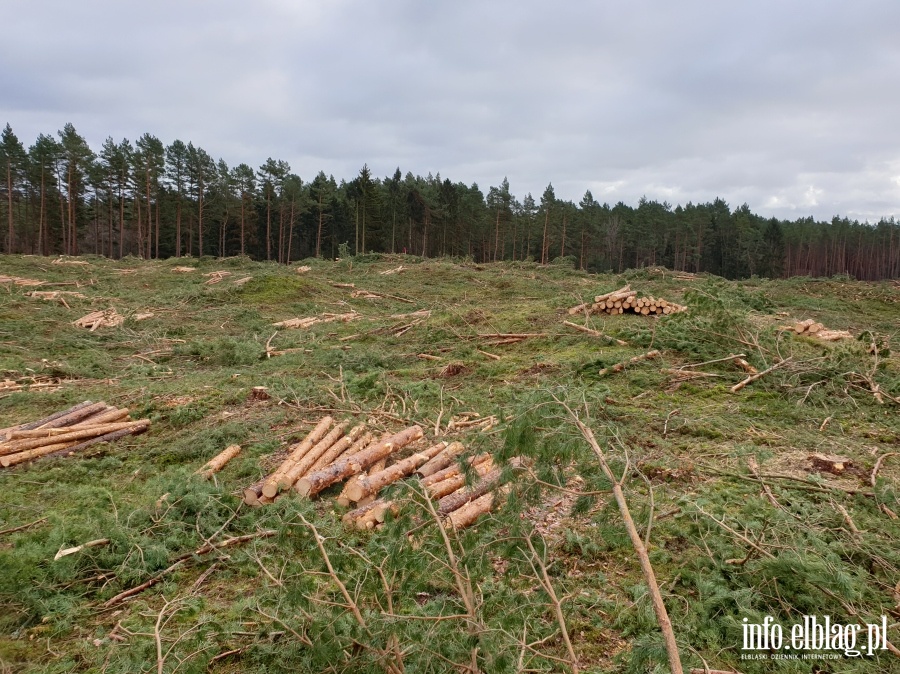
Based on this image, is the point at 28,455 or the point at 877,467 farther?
the point at 28,455

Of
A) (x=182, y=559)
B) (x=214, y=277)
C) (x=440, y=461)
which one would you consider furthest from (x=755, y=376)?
(x=214, y=277)

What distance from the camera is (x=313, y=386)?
9.22 m

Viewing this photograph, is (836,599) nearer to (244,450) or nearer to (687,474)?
(687,474)

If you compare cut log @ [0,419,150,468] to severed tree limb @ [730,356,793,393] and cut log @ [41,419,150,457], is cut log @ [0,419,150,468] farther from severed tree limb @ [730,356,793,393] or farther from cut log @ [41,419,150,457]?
severed tree limb @ [730,356,793,393]

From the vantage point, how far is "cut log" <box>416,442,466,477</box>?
5.56m

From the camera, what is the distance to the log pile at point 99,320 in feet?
50.6

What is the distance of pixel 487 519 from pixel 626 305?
12.3 meters

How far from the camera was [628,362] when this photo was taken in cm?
956

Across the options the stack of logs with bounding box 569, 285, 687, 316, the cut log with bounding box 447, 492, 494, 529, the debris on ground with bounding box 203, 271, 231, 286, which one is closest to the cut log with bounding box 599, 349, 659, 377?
the stack of logs with bounding box 569, 285, 687, 316

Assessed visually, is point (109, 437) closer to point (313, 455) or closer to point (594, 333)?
point (313, 455)

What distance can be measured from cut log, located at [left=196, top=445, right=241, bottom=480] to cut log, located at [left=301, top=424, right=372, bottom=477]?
119cm

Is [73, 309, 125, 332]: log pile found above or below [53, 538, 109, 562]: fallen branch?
above

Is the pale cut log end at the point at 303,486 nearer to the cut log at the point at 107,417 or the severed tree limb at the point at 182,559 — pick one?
the severed tree limb at the point at 182,559

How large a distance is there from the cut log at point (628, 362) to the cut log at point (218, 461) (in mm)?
6273
